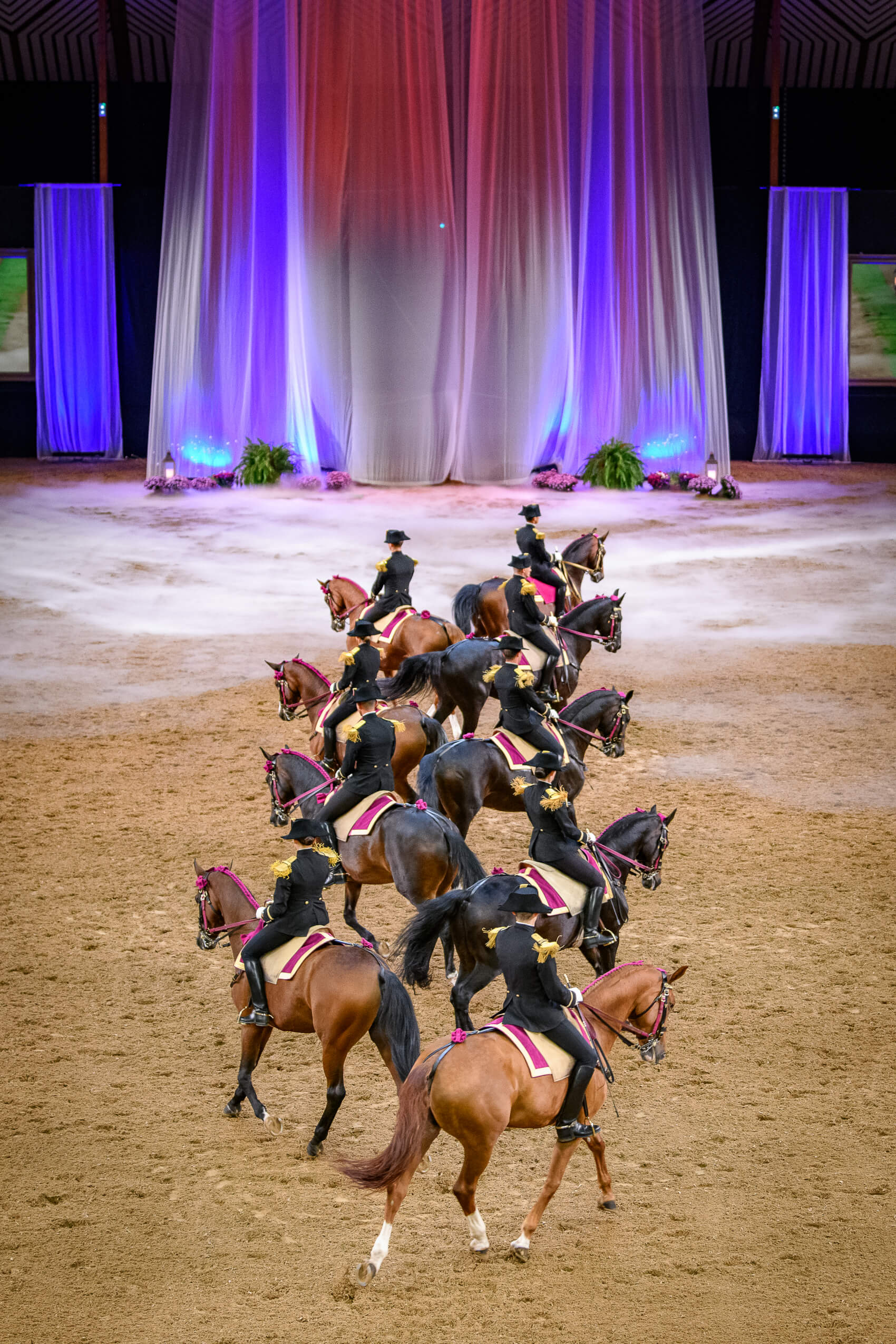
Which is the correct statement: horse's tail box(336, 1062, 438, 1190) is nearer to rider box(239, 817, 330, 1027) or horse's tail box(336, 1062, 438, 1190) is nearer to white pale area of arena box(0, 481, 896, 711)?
rider box(239, 817, 330, 1027)

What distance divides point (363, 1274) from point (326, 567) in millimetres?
12716

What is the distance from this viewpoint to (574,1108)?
16.7ft

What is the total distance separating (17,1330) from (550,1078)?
2.02m

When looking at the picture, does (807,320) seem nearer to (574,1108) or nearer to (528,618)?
(528,618)

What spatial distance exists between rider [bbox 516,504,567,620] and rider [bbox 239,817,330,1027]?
538 cm

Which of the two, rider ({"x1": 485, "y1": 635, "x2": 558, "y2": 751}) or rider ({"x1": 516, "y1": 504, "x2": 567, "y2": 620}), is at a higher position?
rider ({"x1": 516, "y1": 504, "x2": 567, "y2": 620})

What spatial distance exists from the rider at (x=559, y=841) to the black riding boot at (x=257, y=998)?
1.38 metres

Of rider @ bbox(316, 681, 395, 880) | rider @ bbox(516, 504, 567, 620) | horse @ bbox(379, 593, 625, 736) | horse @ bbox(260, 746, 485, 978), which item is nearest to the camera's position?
horse @ bbox(260, 746, 485, 978)

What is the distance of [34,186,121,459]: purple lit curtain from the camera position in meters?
24.1

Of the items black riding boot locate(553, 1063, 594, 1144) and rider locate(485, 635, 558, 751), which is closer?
black riding boot locate(553, 1063, 594, 1144)

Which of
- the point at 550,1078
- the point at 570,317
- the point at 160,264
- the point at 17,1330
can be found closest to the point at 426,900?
the point at 550,1078

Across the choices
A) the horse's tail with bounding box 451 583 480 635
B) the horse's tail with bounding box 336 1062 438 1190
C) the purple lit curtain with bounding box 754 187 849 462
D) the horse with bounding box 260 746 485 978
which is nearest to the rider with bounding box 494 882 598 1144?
the horse's tail with bounding box 336 1062 438 1190

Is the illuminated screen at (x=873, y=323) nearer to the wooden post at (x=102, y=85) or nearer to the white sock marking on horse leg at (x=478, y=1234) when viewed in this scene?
the wooden post at (x=102, y=85)

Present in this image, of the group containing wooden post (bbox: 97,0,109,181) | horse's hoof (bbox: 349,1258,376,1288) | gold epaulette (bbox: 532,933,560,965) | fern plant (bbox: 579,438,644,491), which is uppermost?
wooden post (bbox: 97,0,109,181)
